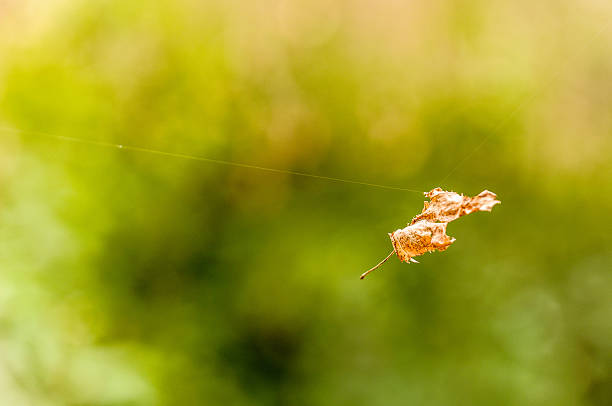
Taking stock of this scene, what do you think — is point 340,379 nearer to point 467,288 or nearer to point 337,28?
point 467,288

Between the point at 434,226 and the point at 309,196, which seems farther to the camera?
the point at 309,196

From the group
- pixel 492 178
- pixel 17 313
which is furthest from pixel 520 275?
pixel 17 313

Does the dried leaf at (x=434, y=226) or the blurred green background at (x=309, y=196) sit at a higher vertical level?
the blurred green background at (x=309, y=196)

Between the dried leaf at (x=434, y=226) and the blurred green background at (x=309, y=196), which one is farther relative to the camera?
the blurred green background at (x=309, y=196)

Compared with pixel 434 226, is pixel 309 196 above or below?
above

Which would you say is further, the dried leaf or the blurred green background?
the blurred green background
